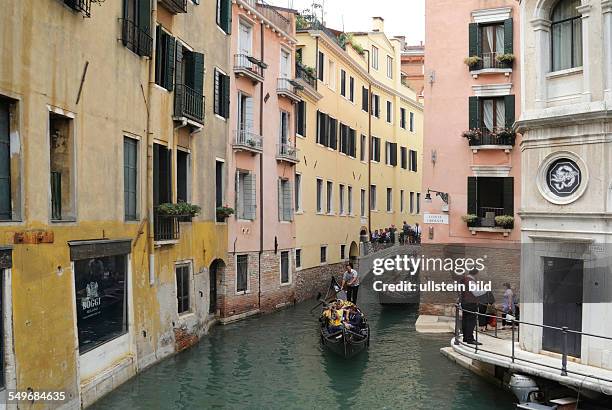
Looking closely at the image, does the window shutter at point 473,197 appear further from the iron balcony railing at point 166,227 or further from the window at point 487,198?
the iron balcony railing at point 166,227

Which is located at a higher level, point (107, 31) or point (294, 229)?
point (107, 31)

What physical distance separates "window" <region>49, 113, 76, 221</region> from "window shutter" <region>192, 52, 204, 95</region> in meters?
5.94

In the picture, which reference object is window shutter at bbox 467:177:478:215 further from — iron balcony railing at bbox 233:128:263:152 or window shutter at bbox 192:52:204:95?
window shutter at bbox 192:52:204:95

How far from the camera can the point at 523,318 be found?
476 inches

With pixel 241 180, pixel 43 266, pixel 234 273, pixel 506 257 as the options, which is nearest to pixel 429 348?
pixel 506 257

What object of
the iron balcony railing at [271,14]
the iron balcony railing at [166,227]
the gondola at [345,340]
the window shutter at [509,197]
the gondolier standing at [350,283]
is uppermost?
the iron balcony railing at [271,14]

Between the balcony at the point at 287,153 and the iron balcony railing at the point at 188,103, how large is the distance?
22.3 ft

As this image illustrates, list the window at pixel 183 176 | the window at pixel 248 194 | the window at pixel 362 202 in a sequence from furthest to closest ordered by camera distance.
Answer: the window at pixel 362 202 → the window at pixel 248 194 → the window at pixel 183 176

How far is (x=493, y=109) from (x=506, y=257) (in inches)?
166

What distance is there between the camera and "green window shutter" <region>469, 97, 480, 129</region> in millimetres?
19812

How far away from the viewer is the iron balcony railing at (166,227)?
1441cm

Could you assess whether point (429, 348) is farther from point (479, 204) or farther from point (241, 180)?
point (241, 180)

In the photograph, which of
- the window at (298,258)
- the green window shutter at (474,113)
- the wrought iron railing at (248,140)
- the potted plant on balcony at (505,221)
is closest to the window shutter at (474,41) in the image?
the green window shutter at (474,113)

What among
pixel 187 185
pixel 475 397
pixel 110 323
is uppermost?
pixel 187 185
